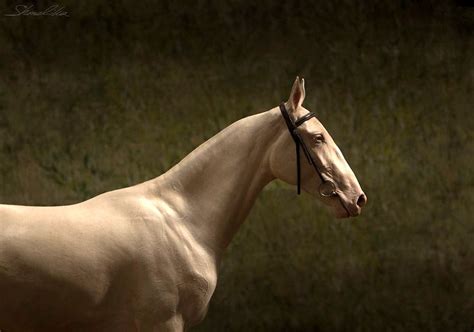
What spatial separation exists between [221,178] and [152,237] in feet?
0.90

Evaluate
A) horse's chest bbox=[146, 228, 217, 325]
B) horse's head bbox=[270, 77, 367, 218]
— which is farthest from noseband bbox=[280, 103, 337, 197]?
horse's chest bbox=[146, 228, 217, 325]

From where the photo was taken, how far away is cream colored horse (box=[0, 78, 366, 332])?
80.0 inches

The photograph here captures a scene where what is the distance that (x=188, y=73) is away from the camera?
3.10m

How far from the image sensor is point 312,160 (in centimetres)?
223

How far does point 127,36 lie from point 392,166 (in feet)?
4.07

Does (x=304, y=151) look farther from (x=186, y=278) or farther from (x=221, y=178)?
(x=186, y=278)

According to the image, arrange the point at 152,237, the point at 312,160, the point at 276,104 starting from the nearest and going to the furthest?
the point at 152,237 < the point at 312,160 < the point at 276,104

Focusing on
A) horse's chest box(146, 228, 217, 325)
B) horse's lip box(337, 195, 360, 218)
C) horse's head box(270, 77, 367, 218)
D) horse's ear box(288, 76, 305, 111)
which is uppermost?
horse's ear box(288, 76, 305, 111)

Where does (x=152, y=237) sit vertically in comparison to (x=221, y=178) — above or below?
below

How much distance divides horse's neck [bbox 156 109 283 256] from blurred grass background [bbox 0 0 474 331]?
0.86 metres

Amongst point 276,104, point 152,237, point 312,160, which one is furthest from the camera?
point 276,104

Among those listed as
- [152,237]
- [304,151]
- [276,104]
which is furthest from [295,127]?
[276,104]

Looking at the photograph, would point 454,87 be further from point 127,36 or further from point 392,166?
point 127,36

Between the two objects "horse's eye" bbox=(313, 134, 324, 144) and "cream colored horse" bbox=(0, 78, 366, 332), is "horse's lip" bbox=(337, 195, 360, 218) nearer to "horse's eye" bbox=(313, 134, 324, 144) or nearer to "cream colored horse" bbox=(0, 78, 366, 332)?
"cream colored horse" bbox=(0, 78, 366, 332)
